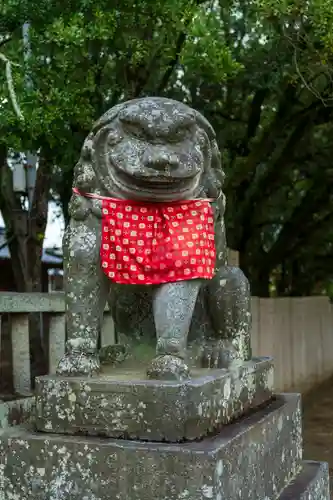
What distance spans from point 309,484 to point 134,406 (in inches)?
36.7

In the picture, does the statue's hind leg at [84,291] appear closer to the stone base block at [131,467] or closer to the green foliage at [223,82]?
the stone base block at [131,467]

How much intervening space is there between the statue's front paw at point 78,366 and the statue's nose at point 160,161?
0.63 meters

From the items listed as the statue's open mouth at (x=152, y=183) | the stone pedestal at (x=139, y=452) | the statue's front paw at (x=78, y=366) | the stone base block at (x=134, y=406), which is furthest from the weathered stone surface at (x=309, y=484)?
the statue's open mouth at (x=152, y=183)

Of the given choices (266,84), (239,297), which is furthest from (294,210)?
(239,297)

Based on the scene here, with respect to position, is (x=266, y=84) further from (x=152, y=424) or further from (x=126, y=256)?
(x=152, y=424)

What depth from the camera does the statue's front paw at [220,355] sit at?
2203 millimetres

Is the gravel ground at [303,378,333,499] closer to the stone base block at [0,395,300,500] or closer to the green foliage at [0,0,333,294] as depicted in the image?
the green foliage at [0,0,333,294]

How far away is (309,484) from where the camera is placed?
7.85 ft

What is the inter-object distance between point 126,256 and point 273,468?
0.89 meters

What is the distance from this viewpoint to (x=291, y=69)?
5770mm

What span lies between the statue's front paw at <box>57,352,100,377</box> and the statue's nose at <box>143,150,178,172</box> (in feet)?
2.06

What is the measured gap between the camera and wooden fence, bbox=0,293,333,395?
3160 mm

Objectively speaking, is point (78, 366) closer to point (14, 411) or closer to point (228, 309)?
point (228, 309)

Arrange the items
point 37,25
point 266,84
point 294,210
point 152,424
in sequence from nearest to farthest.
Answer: point 152,424, point 37,25, point 266,84, point 294,210
